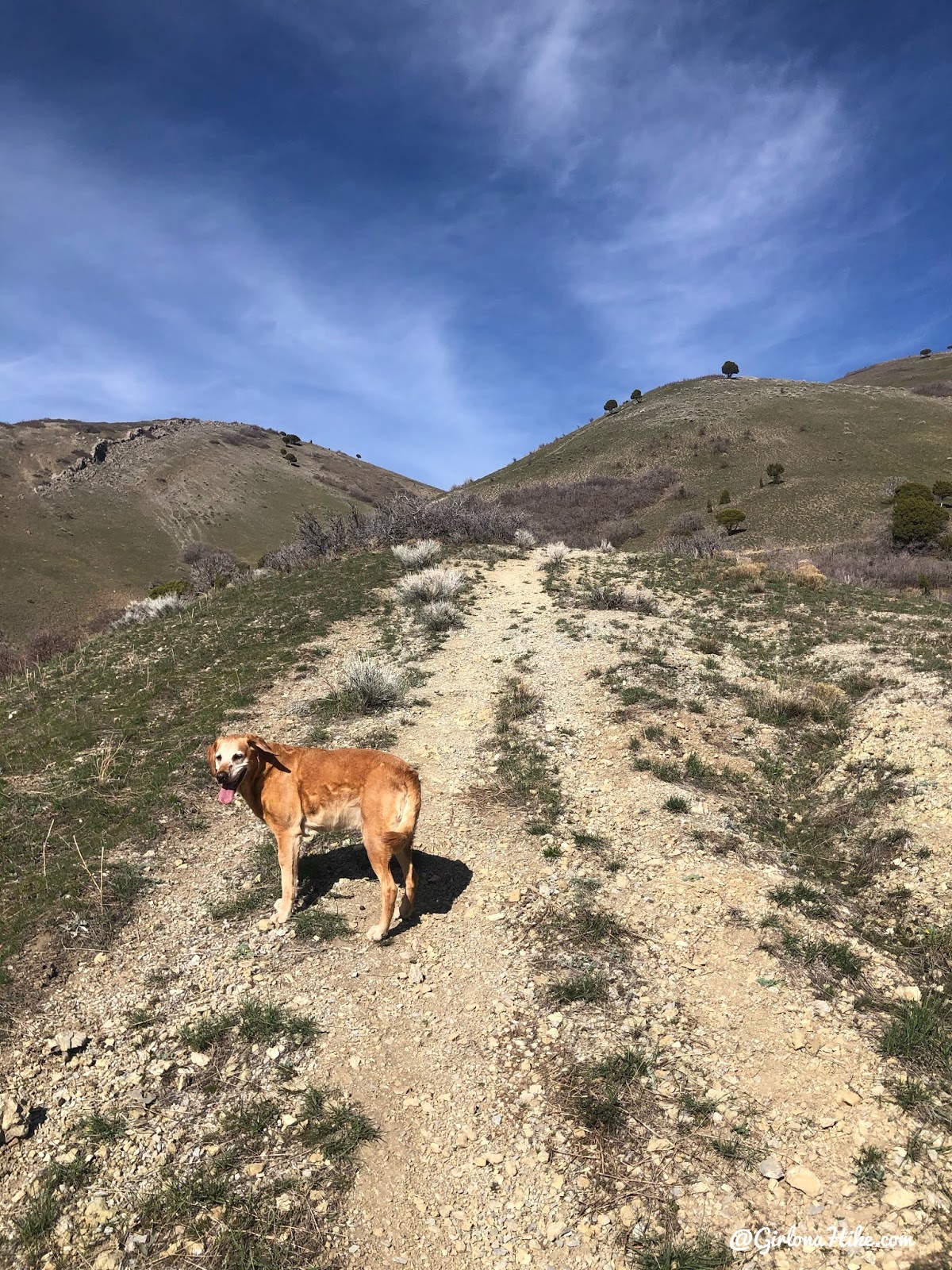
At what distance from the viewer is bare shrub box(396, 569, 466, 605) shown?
17.6 metres

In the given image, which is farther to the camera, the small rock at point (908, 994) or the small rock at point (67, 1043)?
the small rock at point (908, 994)

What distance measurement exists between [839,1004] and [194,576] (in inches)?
1253

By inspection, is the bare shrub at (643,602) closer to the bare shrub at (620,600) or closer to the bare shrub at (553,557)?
the bare shrub at (620,600)

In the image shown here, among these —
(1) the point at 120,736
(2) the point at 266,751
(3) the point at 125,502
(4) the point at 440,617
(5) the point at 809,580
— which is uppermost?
(3) the point at 125,502

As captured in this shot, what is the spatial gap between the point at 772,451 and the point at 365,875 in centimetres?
5467

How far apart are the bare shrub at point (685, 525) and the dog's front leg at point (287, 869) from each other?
124 feet

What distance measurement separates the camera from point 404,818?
5320mm

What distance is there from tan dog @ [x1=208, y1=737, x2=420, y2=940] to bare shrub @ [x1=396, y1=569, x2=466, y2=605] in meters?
11.9

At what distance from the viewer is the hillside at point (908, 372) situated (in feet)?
230

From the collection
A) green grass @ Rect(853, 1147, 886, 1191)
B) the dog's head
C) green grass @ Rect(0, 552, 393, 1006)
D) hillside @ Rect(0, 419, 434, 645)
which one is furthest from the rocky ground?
hillside @ Rect(0, 419, 434, 645)

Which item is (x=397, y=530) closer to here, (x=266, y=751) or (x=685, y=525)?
(x=266, y=751)

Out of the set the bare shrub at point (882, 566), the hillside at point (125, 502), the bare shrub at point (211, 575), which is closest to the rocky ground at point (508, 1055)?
the bare shrub at point (882, 566)

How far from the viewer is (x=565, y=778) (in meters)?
8.51

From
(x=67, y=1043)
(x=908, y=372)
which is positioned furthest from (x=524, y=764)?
(x=908, y=372)
